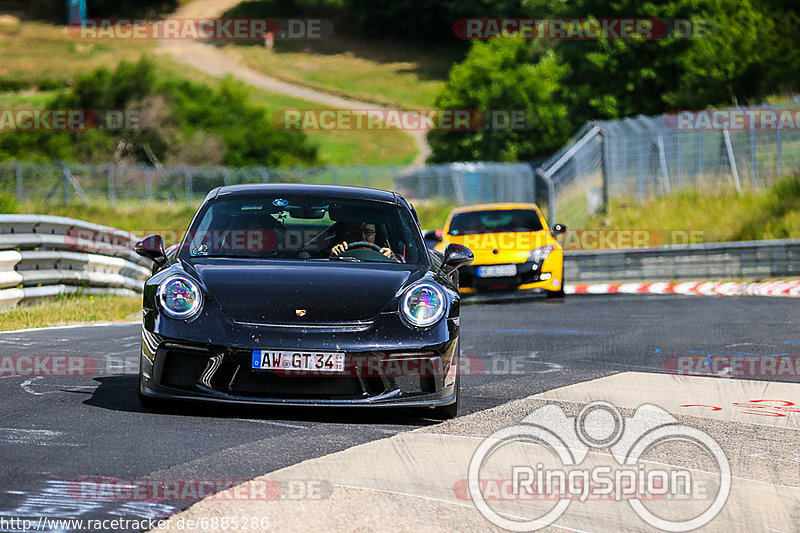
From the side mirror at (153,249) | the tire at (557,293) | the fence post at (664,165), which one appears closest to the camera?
the side mirror at (153,249)

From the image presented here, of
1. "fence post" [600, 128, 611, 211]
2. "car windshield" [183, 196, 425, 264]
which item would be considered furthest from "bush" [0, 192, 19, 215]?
"fence post" [600, 128, 611, 211]

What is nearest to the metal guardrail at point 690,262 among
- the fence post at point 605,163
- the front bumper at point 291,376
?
the fence post at point 605,163

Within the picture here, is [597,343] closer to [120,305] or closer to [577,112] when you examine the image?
[120,305]

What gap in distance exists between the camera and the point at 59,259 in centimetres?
1522

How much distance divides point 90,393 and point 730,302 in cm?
1111

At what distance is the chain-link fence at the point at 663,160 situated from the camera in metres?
26.8

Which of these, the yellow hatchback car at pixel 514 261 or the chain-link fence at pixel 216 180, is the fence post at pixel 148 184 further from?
the yellow hatchback car at pixel 514 261

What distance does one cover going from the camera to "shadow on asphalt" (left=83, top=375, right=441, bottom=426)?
22.2 ft

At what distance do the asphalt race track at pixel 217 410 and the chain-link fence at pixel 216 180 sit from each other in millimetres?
18374

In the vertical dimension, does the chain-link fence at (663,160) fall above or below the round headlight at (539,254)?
above

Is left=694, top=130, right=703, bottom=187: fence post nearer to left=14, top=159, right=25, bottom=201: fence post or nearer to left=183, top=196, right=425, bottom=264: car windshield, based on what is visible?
left=14, top=159, right=25, bottom=201: fence post

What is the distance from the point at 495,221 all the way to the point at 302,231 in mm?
11678

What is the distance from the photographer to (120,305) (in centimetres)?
1575

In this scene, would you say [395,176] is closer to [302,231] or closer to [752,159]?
[752,159]
